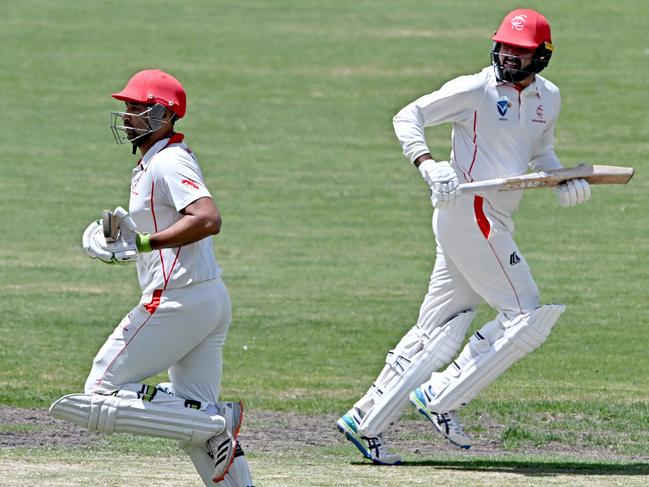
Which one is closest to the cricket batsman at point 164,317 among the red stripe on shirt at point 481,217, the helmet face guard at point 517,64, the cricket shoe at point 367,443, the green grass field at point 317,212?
the green grass field at point 317,212

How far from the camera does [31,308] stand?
1338cm

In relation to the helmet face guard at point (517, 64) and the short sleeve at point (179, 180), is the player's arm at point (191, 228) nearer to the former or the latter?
the short sleeve at point (179, 180)

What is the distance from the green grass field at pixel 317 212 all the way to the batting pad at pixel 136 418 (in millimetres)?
677

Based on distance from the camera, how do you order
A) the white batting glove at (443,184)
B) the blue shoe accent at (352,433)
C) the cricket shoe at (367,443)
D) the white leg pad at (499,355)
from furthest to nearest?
the blue shoe accent at (352,433)
the cricket shoe at (367,443)
the white leg pad at (499,355)
the white batting glove at (443,184)

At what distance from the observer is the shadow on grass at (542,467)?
7.83 metres

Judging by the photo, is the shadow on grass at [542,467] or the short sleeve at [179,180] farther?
the shadow on grass at [542,467]

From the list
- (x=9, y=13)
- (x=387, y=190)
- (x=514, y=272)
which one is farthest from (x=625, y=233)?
(x=9, y=13)

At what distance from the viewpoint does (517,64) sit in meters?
8.14

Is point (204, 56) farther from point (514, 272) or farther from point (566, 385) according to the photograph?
point (514, 272)

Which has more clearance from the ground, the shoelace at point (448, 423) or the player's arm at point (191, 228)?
the player's arm at point (191, 228)

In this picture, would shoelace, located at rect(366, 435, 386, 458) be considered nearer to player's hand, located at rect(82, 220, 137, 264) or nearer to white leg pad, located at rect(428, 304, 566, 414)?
white leg pad, located at rect(428, 304, 566, 414)

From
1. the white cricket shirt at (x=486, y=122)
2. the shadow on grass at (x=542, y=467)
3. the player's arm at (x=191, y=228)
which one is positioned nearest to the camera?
the player's arm at (x=191, y=228)

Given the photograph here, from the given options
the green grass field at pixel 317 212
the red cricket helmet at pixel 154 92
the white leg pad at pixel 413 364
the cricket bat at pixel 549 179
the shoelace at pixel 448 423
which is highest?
the red cricket helmet at pixel 154 92

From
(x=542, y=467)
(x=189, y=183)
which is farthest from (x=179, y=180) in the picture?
(x=542, y=467)
